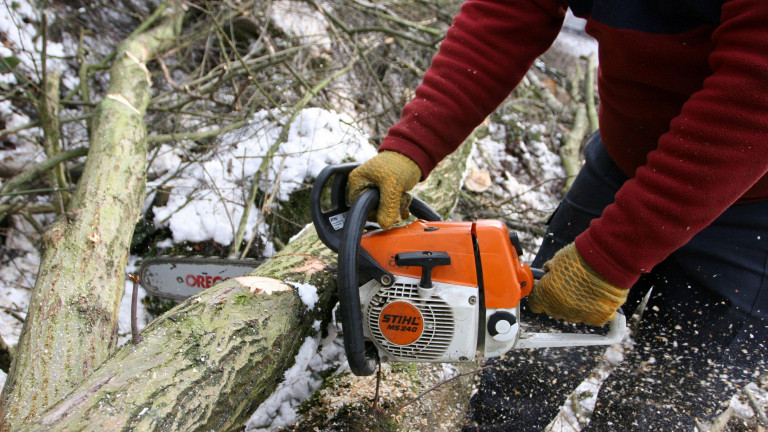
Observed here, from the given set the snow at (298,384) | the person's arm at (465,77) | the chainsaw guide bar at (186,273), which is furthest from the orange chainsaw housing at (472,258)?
the chainsaw guide bar at (186,273)

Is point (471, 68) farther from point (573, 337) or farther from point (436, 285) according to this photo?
point (573, 337)

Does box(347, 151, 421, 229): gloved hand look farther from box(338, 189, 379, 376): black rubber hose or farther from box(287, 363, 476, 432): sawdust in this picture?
box(287, 363, 476, 432): sawdust

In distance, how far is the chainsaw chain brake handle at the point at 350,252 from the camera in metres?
1.30

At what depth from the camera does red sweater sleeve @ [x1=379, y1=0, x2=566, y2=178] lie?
60.4 inches

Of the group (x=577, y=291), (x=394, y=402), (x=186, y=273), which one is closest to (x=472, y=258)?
(x=577, y=291)

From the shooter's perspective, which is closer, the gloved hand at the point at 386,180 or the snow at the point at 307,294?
the gloved hand at the point at 386,180

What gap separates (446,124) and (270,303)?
2.58 feet

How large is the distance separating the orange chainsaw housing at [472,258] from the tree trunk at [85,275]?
1.09 m

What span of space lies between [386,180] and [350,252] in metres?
0.26

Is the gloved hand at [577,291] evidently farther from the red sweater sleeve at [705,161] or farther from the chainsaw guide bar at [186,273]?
the chainsaw guide bar at [186,273]

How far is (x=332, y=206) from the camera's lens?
153 centimetres

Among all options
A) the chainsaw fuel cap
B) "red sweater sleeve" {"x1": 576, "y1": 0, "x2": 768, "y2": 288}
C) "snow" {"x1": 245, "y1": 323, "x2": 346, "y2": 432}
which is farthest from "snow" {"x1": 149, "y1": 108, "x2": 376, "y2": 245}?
"red sweater sleeve" {"x1": 576, "y1": 0, "x2": 768, "y2": 288}

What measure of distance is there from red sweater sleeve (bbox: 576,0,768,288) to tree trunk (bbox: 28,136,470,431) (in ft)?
3.13

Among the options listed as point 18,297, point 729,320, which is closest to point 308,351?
point 729,320
